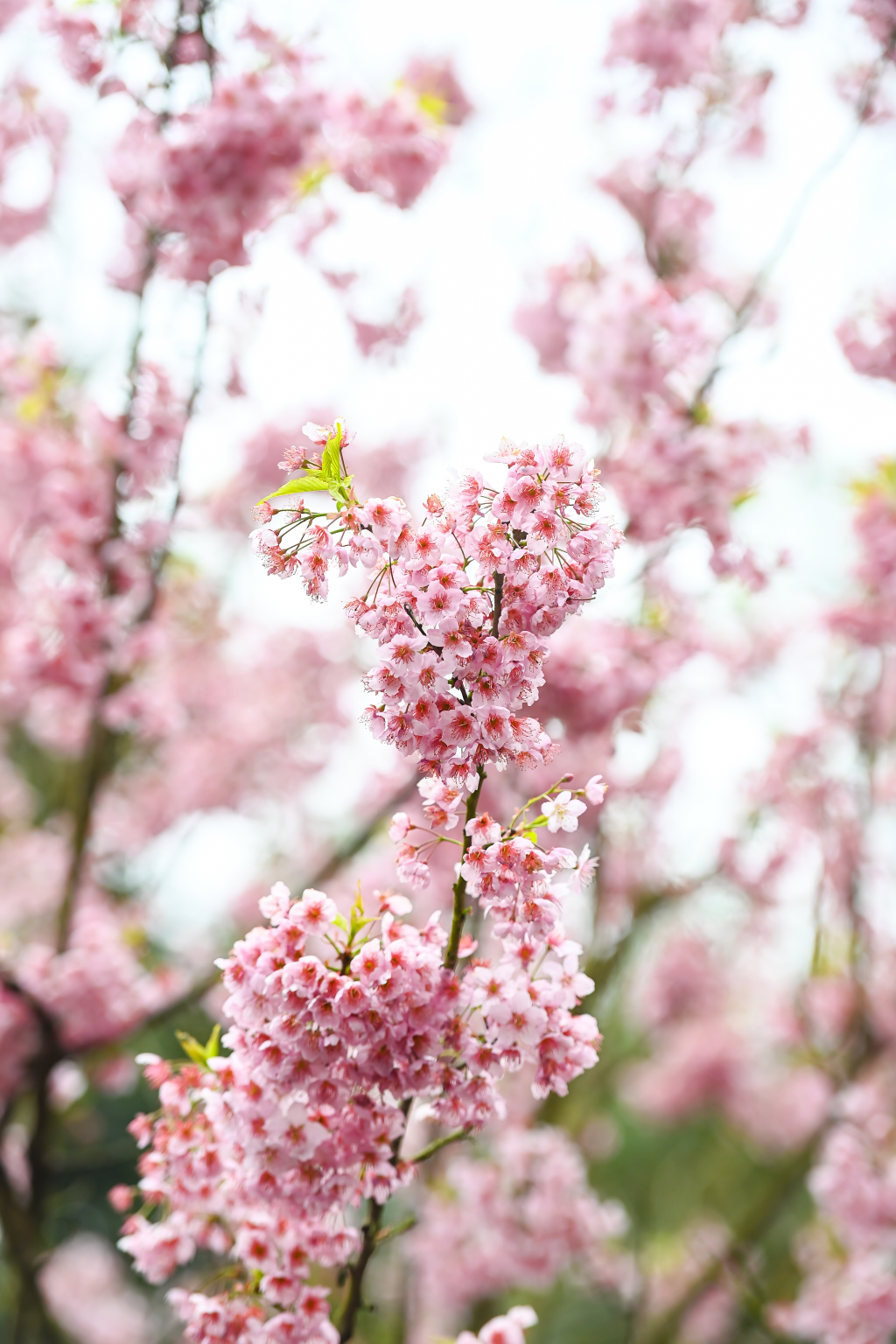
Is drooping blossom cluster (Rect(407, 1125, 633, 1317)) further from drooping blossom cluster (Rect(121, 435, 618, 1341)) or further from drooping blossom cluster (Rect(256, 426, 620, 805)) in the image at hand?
drooping blossom cluster (Rect(256, 426, 620, 805))

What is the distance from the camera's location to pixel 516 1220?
10.3 ft

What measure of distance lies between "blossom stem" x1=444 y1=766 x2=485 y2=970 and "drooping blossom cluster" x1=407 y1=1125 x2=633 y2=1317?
80.2 inches

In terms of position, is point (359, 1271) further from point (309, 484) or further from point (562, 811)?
point (309, 484)

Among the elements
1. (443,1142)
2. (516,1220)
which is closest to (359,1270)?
(443,1142)

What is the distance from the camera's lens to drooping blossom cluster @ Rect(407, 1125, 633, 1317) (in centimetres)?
302

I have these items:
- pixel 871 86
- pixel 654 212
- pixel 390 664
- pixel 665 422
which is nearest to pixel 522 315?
pixel 654 212

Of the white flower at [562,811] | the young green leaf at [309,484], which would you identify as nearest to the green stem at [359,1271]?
the white flower at [562,811]

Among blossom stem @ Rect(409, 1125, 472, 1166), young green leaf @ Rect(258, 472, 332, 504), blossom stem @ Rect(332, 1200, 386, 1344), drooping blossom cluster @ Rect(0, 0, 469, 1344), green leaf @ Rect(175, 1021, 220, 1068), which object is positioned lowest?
blossom stem @ Rect(332, 1200, 386, 1344)

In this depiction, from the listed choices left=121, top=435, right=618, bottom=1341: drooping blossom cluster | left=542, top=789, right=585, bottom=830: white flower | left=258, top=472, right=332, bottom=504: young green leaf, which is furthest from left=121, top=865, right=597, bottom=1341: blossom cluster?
left=258, top=472, right=332, bottom=504: young green leaf

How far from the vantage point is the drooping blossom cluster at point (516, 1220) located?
9.91 feet

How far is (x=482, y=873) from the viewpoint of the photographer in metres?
1.22

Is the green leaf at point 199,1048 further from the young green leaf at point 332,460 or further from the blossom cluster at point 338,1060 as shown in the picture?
the young green leaf at point 332,460

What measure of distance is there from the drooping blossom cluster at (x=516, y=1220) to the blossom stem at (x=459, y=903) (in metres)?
2.04

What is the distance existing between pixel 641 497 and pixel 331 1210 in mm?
1987
